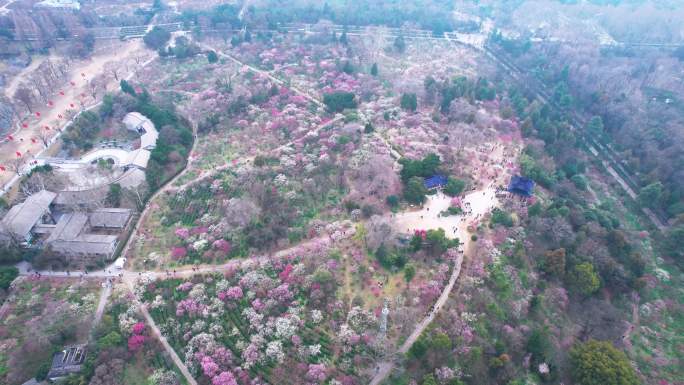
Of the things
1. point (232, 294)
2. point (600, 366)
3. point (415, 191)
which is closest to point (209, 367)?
point (232, 294)

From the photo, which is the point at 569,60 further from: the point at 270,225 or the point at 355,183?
the point at 270,225

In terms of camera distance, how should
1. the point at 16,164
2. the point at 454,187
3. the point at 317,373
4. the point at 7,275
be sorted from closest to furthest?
the point at 317,373 → the point at 7,275 → the point at 454,187 → the point at 16,164

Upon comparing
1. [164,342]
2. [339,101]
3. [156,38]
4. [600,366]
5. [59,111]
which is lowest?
[164,342]

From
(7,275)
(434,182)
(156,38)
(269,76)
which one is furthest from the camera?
(156,38)

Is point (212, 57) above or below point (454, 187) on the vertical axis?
above

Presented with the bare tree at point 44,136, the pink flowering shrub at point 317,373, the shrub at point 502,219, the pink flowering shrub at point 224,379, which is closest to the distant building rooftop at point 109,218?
the bare tree at point 44,136

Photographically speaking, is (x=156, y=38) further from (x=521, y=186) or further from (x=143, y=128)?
(x=521, y=186)

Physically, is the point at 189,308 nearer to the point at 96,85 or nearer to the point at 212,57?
the point at 96,85

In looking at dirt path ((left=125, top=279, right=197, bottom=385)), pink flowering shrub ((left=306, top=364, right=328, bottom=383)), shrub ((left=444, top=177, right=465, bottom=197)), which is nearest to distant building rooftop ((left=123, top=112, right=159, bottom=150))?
dirt path ((left=125, top=279, right=197, bottom=385))

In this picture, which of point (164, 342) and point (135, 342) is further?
point (164, 342)

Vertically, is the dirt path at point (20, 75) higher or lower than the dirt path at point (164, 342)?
higher

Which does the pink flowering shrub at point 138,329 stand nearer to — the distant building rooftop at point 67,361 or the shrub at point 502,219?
the distant building rooftop at point 67,361

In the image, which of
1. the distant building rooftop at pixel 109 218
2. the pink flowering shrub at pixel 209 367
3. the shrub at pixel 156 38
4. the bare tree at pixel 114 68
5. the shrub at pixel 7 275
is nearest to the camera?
the pink flowering shrub at pixel 209 367
